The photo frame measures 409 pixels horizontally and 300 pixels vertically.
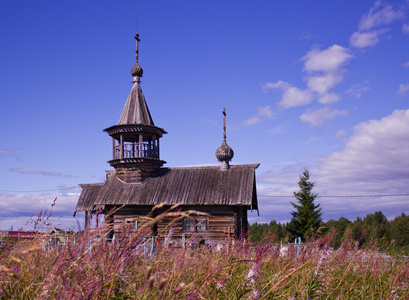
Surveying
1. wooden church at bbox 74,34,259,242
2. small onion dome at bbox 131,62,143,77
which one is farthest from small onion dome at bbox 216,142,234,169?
small onion dome at bbox 131,62,143,77

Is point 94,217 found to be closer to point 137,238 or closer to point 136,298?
point 137,238

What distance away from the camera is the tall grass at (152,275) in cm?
195

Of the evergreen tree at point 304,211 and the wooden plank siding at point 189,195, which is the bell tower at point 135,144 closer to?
the wooden plank siding at point 189,195

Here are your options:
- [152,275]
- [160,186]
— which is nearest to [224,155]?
[160,186]

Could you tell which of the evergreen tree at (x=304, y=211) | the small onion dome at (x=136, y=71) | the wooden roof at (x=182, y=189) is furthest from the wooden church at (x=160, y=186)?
the evergreen tree at (x=304, y=211)

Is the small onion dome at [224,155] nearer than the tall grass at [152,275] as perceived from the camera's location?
No

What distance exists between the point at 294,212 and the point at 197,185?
1518cm

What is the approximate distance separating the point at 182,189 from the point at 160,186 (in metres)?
1.60

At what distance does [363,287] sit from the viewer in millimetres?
4547

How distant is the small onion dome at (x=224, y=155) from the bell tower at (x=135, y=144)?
3976 millimetres

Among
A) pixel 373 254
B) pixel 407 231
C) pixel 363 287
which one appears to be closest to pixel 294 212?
pixel 373 254

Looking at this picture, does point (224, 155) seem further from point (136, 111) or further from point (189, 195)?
point (136, 111)

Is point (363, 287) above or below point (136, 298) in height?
below

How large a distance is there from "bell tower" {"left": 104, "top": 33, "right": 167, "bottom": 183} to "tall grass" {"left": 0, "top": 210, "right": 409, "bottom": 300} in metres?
19.0
